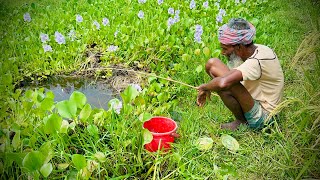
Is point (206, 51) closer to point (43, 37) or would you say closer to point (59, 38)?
point (59, 38)

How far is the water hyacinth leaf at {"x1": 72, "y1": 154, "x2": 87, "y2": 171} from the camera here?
1878mm

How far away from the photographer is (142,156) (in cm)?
236

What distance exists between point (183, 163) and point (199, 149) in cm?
16

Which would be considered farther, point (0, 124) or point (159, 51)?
point (159, 51)

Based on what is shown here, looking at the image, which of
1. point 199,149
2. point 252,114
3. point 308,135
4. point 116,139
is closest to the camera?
point 308,135

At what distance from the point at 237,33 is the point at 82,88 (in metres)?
1.74

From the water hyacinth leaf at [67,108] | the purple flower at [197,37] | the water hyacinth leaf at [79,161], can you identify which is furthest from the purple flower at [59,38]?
the water hyacinth leaf at [79,161]

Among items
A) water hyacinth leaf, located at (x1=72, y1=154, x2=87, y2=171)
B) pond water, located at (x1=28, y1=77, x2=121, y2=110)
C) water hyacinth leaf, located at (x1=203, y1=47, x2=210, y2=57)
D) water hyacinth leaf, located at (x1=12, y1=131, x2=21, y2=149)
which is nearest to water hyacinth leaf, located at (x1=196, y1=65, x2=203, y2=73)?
water hyacinth leaf, located at (x1=203, y1=47, x2=210, y2=57)

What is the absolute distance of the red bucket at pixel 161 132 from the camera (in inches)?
93.7

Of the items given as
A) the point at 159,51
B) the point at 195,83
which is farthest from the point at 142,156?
the point at 159,51

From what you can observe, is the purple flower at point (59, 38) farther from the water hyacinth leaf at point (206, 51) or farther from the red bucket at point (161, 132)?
the red bucket at point (161, 132)

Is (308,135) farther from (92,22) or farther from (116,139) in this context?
(92,22)

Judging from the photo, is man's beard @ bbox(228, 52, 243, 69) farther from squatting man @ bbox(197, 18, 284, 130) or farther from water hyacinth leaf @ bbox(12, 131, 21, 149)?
water hyacinth leaf @ bbox(12, 131, 21, 149)

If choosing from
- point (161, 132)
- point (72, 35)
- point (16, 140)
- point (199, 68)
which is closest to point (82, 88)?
point (72, 35)
